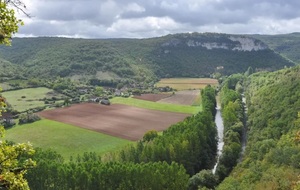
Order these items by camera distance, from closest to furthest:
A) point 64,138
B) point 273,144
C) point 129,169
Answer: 1. point 129,169
2. point 273,144
3. point 64,138

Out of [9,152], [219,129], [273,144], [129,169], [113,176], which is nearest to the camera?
[9,152]

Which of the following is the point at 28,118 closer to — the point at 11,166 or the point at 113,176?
the point at 113,176

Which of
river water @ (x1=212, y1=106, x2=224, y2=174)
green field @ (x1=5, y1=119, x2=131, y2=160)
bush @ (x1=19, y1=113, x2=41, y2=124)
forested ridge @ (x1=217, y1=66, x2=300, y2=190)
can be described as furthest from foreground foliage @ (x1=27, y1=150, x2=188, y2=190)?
bush @ (x1=19, y1=113, x2=41, y2=124)

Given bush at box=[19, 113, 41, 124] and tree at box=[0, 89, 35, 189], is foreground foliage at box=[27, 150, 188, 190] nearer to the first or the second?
tree at box=[0, 89, 35, 189]

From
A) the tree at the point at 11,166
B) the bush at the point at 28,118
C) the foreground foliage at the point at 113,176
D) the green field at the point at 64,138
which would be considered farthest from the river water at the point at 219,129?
the tree at the point at 11,166

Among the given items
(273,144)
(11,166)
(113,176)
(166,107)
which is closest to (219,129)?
(166,107)

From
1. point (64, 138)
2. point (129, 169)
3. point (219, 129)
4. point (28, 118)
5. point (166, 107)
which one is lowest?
point (219, 129)
